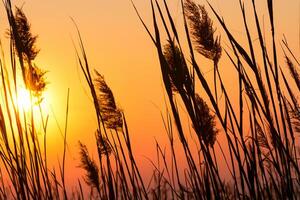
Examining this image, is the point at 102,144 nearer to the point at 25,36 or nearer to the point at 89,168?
the point at 25,36

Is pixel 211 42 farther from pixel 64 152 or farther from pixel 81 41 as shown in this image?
pixel 64 152

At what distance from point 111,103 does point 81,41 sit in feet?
4.13

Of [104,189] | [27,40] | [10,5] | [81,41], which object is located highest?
[27,40]

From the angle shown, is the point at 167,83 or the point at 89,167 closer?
the point at 167,83

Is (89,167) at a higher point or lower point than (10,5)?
lower

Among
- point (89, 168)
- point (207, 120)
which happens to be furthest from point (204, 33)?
point (89, 168)

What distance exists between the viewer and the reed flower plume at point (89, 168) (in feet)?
11.9

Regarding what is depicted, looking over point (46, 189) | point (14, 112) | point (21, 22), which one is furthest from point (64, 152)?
point (21, 22)

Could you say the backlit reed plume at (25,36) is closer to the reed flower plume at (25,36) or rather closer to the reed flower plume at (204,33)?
the reed flower plume at (25,36)

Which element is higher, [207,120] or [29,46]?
[29,46]

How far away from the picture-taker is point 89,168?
3.73 m

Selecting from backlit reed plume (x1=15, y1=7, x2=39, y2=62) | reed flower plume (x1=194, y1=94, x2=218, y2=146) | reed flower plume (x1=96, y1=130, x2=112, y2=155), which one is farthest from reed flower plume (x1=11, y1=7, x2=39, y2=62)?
reed flower plume (x1=194, y1=94, x2=218, y2=146)

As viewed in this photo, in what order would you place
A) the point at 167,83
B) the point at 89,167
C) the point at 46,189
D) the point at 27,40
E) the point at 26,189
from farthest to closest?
the point at 89,167 < the point at 27,40 < the point at 46,189 < the point at 26,189 < the point at 167,83

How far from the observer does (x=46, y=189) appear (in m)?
2.07
